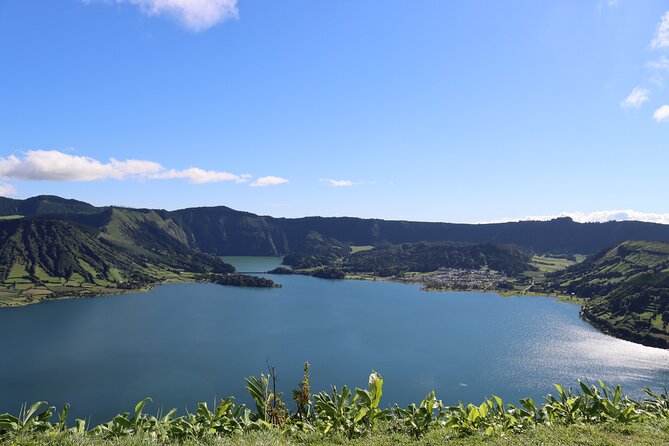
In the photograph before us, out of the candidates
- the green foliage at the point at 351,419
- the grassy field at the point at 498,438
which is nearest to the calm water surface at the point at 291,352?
the green foliage at the point at 351,419

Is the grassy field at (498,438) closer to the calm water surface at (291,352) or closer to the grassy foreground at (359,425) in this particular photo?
the grassy foreground at (359,425)

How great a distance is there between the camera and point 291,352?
103812mm

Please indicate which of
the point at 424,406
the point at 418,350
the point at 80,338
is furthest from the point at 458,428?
the point at 80,338

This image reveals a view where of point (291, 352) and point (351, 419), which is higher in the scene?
point (351, 419)

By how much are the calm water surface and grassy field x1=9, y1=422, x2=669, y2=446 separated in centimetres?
6033

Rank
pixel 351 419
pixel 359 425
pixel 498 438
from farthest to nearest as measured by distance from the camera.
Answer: pixel 351 419, pixel 359 425, pixel 498 438

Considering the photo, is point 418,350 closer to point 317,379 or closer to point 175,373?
point 317,379

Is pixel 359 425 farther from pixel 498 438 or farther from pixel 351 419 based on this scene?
pixel 498 438

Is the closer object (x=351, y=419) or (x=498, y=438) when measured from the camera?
(x=498, y=438)

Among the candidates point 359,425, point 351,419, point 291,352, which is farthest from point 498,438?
point 291,352

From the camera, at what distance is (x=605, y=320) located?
145 metres

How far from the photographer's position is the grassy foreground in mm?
7730

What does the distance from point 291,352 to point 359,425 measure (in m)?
99.9

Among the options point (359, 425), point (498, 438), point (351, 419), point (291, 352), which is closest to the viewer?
point (498, 438)
